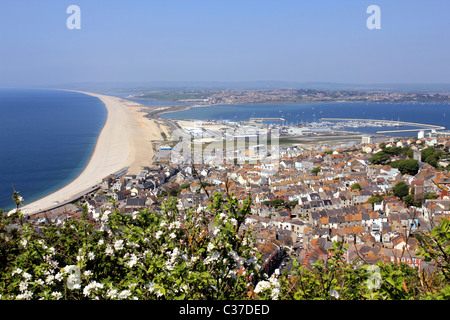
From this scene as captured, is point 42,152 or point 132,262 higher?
point 132,262

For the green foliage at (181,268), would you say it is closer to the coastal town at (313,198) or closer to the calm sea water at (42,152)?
the coastal town at (313,198)

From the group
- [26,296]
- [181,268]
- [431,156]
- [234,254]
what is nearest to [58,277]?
[26,296]

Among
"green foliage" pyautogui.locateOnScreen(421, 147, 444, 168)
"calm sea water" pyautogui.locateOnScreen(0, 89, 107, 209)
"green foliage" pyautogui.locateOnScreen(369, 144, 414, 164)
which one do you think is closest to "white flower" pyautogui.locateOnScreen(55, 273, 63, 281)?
"calm sea water" pyautogui.locateOnScreen(0, 89, 107, 209)

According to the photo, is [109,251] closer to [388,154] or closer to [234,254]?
[234,254]

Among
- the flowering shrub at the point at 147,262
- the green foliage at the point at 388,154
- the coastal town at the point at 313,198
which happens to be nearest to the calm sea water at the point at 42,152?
the coastal town at the point at 313,198
